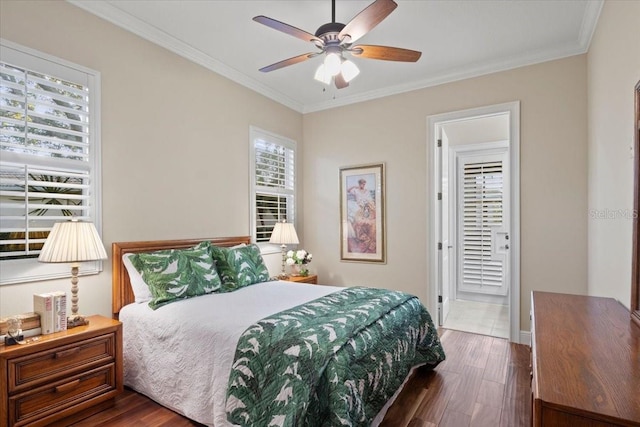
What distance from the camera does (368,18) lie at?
201cm

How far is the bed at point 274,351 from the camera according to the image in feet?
5.40

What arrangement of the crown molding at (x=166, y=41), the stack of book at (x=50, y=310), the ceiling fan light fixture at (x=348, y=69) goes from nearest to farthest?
the stack of book at (x=50, y=310), the ceiling fan light fixture at (x=348, y=69), the crown molding at (x=166, y=41)

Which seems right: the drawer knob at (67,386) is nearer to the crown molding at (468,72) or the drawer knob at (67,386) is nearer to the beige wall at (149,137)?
the beige wall at (149,137)

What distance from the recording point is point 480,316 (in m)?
4.52

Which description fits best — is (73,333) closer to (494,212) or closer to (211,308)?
(211,308)

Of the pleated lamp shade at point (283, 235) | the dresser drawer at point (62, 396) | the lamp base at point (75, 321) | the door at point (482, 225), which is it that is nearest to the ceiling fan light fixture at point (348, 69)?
the pleated lamp shade at point (283, 235)

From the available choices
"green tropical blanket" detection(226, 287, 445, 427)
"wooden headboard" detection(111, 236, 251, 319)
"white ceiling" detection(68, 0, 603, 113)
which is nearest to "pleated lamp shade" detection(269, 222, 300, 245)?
"wooden headboard" detection(111, 236, 251, 319)

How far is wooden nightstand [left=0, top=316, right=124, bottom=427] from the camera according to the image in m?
1.81

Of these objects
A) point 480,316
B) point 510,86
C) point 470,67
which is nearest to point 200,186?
point 470,67

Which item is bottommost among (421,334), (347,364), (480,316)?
(480,316)

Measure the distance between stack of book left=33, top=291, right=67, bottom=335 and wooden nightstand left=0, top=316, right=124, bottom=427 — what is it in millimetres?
48

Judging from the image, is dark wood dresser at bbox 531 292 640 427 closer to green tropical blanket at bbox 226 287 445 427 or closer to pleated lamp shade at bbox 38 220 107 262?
Result: green tropical blanket at bbox 226 287 445 427

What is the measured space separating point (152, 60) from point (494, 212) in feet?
16.2

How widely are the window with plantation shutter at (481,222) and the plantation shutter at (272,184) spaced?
2.86m
